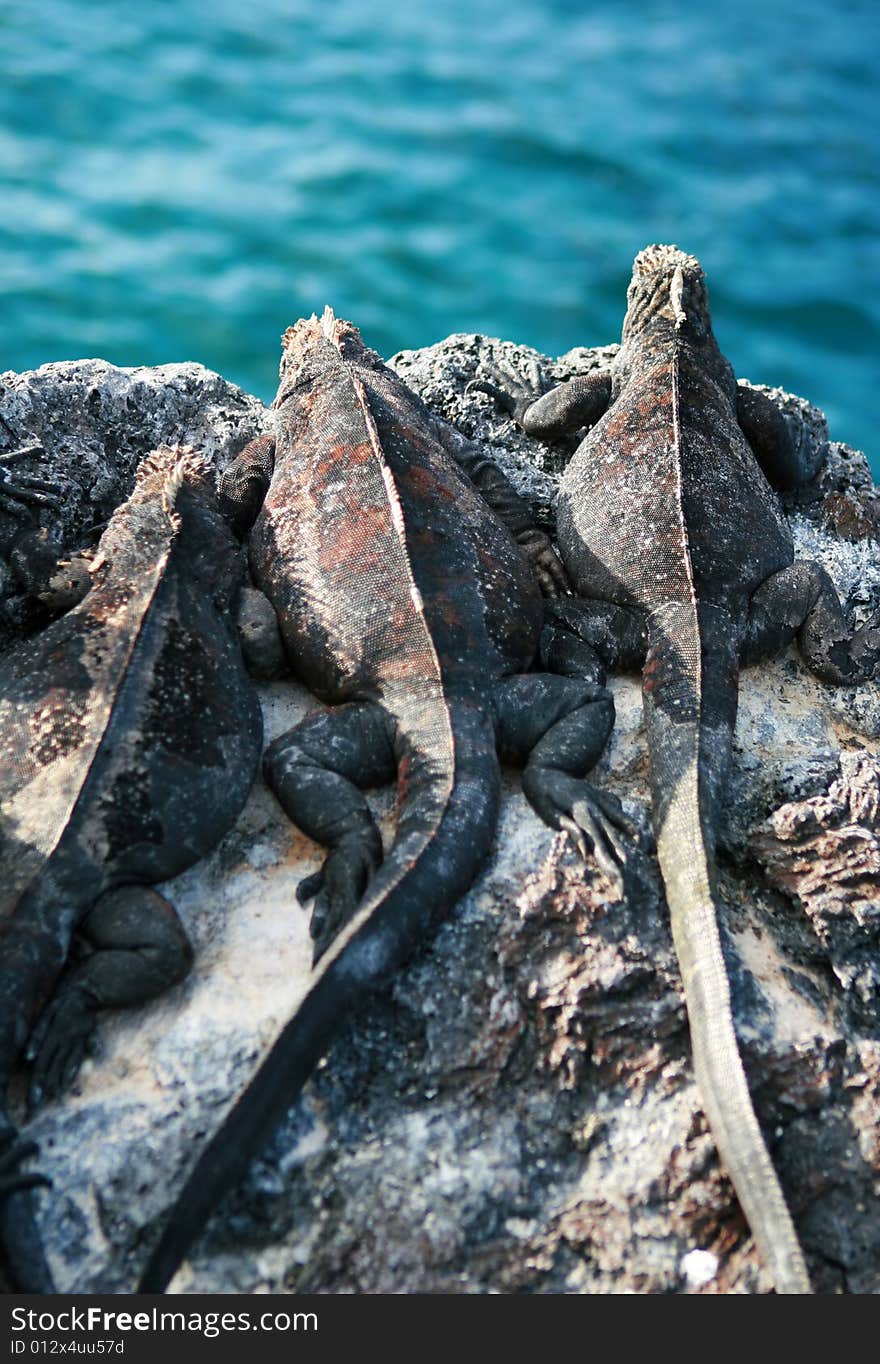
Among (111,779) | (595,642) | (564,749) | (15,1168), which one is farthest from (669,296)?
(15,1168)

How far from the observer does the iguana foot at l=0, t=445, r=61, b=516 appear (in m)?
5.12

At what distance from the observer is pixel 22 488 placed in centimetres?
520

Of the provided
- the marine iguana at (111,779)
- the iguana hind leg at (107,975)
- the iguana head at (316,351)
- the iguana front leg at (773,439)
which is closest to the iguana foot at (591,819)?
the marine iguana at (111,779)

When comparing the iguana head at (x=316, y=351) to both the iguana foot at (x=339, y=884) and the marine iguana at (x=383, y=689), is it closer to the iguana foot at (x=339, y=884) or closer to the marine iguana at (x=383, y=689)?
the marine iguana at (x=383, y=689)

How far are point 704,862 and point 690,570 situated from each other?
50.9 inches

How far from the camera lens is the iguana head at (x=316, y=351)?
568cm

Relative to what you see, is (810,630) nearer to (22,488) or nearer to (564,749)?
(564,749)

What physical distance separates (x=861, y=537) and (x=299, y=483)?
7.97 feet

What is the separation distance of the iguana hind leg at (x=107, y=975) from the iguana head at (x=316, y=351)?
8.16ft

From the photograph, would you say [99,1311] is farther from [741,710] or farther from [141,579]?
[741,710]

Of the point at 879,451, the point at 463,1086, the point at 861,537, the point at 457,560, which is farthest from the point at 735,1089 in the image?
the point at 879,451

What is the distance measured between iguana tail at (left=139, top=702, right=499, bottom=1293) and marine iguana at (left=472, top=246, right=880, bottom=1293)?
619mm

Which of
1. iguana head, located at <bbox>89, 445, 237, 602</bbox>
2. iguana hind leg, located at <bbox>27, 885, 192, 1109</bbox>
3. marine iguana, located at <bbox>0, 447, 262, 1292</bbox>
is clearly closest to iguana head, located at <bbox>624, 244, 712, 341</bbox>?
iguana head, located at <bbox>89, 445, 237, 602</bbox>

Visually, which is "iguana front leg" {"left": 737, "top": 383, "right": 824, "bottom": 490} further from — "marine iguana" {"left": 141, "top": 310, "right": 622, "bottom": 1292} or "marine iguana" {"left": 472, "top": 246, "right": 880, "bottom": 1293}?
"marine iguana" {"left": 141, "top": 310, "right": 622, "bottom": 1292}
